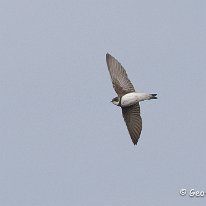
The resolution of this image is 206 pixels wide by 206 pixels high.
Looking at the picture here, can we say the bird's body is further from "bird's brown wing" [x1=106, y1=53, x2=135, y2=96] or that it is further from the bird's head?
"bird's brown wing" [x1=106, y1=53, x2=135, y2=96]

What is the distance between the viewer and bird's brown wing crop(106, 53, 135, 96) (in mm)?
18164

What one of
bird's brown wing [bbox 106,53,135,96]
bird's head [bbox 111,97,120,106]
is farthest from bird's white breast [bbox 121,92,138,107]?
bird's brown wing [bbox 106,53,135,96]

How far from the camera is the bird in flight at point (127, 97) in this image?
679 inches

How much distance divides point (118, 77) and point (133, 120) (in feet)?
6.82

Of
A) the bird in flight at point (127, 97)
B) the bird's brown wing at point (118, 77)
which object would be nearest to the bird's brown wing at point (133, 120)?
the bird in flight at point (127, 97)

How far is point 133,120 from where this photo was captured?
57.8 feet

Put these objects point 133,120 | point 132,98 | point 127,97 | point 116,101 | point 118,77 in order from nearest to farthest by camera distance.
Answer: point 132,98
point 127,97
point 133,120
point 116,101
point 118,77

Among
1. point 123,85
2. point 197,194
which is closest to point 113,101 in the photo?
point 123,85

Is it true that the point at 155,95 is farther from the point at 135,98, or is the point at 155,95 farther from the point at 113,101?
the point at 113,101

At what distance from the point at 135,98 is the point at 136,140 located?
162 cm

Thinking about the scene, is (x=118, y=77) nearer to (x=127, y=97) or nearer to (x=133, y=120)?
(x=127, y=97)

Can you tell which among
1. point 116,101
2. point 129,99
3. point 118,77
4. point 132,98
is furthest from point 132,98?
point 118,77

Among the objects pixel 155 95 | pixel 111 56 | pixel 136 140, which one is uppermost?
pixel 111 56

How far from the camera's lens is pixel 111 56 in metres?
18.7
